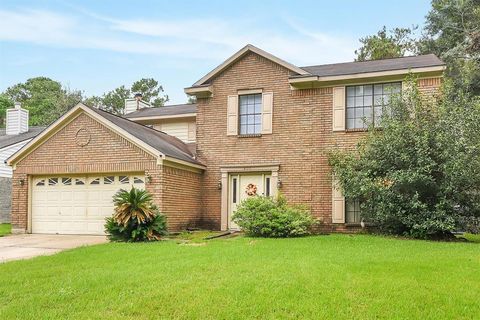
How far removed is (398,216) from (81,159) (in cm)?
986

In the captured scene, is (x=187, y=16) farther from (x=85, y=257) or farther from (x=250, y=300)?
(x=250, y=300)

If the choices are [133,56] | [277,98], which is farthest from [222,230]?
[133,56]

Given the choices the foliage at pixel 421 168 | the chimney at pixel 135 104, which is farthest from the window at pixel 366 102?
the chimney at pixel 135 104

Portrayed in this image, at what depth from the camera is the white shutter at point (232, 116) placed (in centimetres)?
1530

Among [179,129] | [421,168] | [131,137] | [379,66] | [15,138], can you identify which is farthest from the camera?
[15,138]

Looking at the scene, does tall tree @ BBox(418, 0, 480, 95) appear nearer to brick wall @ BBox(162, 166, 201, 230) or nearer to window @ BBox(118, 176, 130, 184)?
brick wall @ BBox(162, 166, 201, 230)

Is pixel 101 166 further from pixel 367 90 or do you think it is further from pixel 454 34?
pixel 454 34

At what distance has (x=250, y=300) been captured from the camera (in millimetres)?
5449

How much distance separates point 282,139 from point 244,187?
6.94 ft

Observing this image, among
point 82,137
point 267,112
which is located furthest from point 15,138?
point 267,112

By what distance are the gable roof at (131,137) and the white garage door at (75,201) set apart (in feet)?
3.59

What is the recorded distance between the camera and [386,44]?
30.5 meters

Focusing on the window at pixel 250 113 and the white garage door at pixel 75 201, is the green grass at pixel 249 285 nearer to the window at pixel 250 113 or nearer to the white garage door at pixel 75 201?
the white garage door at pixel 75 201

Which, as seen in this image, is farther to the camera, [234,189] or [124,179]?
[234,189]
